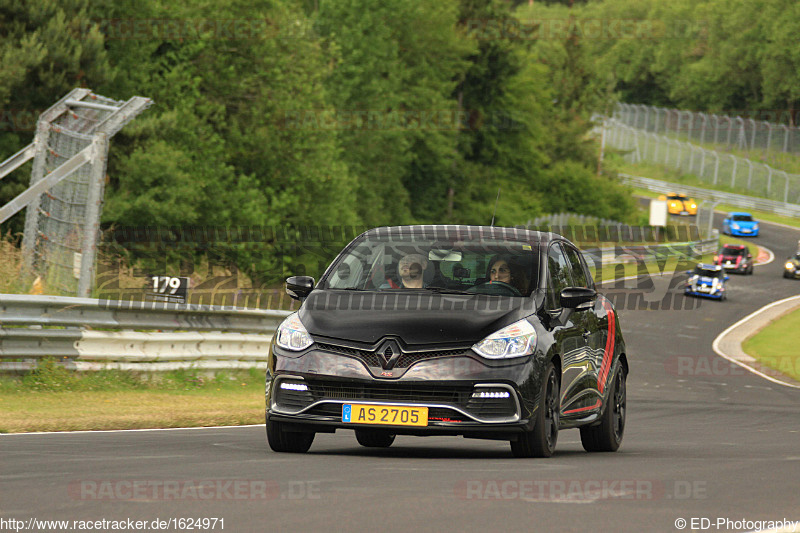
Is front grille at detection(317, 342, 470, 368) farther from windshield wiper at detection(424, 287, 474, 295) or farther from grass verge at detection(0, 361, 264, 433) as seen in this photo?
grass verge at detection(0, 361, 264, 433)

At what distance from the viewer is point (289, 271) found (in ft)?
151

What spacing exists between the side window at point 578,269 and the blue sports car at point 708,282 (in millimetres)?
35871

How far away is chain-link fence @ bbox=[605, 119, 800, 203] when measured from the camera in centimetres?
10162

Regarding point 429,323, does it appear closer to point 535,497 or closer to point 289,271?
point 535,497

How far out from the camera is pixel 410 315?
8.90m

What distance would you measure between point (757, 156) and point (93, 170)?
9866cm

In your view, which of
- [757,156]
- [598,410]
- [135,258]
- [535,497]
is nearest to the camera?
[535,497]

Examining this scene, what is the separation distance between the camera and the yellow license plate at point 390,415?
8.66 meters

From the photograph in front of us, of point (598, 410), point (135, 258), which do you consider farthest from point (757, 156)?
point (598, 410)

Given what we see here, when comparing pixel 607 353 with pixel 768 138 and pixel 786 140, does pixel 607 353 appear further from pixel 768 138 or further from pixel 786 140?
pixel 768 138

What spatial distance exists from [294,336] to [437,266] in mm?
1391

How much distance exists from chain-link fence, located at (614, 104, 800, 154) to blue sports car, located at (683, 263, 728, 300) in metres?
63.1

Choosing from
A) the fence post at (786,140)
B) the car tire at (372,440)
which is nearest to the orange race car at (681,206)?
the fence post at (786,140)

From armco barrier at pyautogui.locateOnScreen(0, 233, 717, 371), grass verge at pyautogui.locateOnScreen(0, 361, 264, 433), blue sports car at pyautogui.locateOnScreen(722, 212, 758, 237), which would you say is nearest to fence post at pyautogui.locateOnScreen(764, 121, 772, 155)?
blue sports car at pyautogui.locateOnScreen(722, 212, 758, 237)
